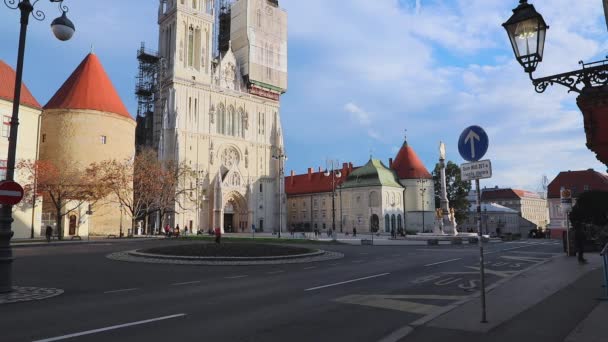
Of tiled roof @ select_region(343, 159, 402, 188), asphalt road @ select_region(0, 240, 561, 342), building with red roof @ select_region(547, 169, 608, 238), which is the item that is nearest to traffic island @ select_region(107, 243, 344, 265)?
asphalt road @ select_region(0, 240, 561, 342)

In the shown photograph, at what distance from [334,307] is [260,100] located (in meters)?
70.2

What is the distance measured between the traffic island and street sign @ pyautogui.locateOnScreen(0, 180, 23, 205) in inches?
345

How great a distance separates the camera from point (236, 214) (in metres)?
73.1

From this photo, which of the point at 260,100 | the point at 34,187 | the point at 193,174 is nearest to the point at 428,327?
the point at 34,187

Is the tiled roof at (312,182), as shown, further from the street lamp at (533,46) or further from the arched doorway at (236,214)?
the street lamp at (533,46)

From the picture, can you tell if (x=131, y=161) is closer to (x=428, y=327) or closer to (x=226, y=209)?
(x=226, y=209)

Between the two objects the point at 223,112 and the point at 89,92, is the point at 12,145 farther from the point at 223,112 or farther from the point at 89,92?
the point at 223,112

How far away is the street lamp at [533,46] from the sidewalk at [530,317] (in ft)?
11.1

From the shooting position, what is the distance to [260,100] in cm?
7669

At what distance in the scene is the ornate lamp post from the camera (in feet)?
17.3

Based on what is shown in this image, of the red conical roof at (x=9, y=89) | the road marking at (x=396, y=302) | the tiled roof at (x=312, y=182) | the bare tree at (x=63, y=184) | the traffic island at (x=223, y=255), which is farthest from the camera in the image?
the tiled roof at (x=312, y=182)

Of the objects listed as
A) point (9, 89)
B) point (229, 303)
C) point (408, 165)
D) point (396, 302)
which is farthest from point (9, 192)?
point (408, 165)

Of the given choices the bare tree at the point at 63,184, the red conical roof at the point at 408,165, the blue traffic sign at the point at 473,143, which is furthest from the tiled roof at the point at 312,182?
the blue traffic sign at the point at 473,143

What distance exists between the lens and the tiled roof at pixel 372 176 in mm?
75525
